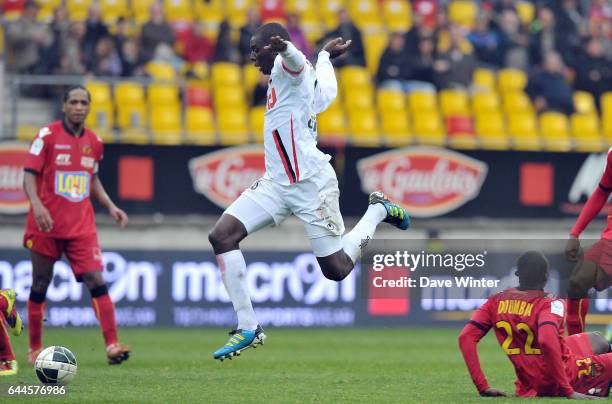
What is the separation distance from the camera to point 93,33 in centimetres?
1859

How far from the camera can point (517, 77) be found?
67.8 ft

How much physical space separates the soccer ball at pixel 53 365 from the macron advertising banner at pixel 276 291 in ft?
22.8

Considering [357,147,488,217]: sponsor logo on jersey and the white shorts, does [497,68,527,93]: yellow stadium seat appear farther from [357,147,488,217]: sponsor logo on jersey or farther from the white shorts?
the white shorts

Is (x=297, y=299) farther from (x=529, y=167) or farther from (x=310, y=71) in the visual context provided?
(x=310, y=71)

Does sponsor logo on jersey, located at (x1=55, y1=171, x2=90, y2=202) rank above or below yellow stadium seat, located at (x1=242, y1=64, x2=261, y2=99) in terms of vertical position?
below

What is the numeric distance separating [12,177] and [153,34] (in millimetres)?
3893

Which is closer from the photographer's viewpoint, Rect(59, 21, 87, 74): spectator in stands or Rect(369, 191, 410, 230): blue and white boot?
Rect(369, 191, 410, 230): blue and white boot

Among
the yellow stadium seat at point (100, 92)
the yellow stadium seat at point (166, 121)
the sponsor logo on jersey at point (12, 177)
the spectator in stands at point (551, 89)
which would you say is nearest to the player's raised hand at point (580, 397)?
the sponsor logo on jersey at point (12, 177)

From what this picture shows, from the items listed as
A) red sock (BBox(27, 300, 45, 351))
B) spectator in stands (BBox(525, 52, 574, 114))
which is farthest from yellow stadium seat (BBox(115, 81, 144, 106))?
red sock (BBox(27, 300, 45, 351))

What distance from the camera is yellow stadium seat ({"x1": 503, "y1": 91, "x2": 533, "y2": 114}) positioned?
1975cm

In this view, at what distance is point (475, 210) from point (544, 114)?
125 inches

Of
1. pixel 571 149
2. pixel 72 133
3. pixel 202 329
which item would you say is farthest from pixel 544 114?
pixel 72 133

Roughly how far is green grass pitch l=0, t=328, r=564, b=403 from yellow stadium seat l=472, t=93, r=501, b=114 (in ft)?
14.6

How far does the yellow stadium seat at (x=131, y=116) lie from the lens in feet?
57.0
